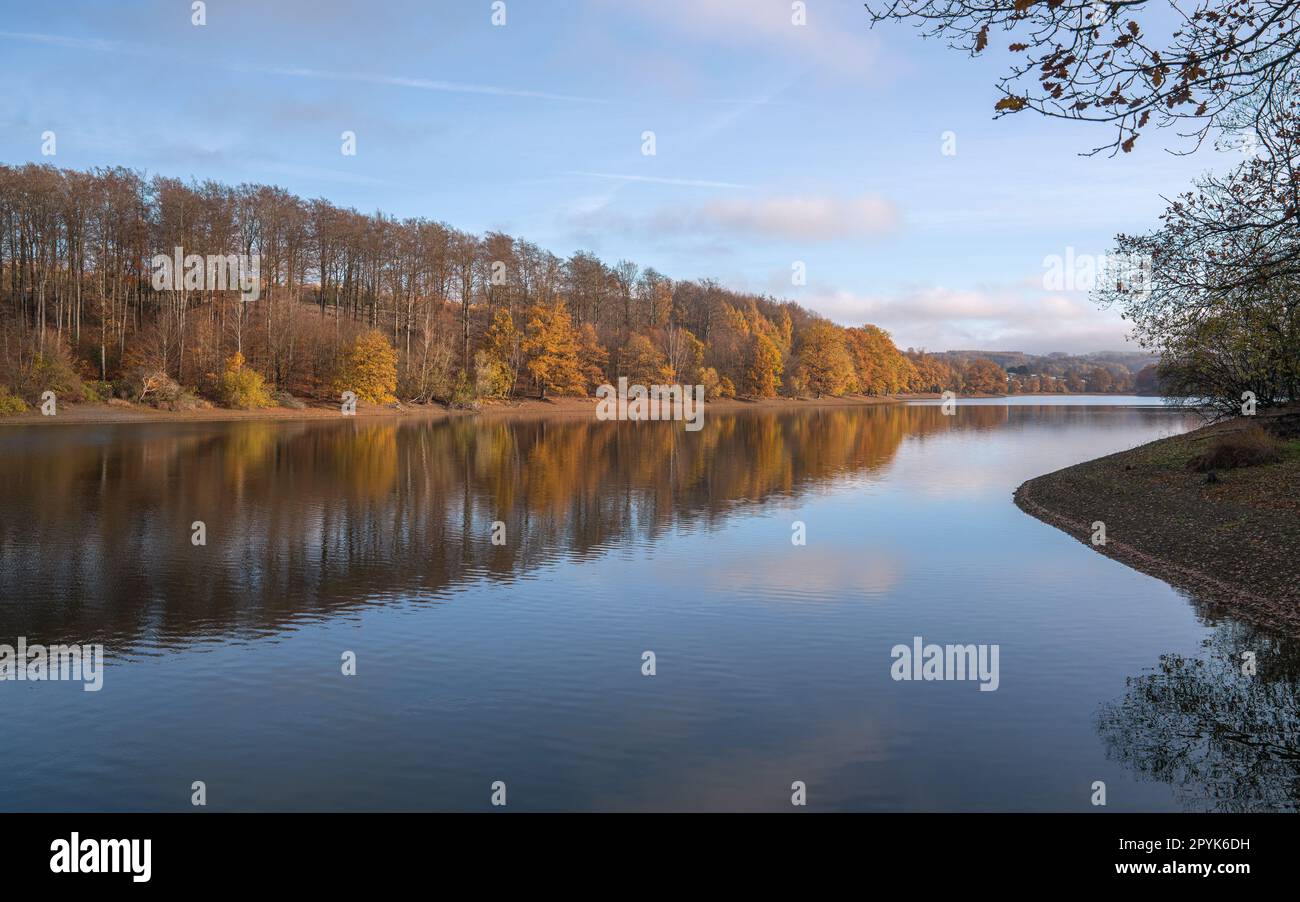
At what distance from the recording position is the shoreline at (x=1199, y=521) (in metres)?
14.1

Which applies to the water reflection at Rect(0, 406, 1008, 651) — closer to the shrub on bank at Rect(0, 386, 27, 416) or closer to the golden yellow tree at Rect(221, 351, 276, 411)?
the shrub on bank at Rect(0, 386, 27, 416)

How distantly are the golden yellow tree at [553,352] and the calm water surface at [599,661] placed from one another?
57.9 meters

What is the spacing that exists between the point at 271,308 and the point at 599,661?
190 feet

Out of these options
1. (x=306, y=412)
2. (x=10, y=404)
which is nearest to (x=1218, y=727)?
(x=10, y=404)

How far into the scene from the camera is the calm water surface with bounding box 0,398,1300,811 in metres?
7.49

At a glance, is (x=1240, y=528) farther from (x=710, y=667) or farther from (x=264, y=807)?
(x=264, y=807)

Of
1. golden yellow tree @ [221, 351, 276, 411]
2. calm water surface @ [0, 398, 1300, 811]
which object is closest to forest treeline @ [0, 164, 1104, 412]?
golden yellow tree @ [221, 351, 276, 411]

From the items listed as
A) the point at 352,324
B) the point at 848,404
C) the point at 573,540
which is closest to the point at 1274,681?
the point at 573,540

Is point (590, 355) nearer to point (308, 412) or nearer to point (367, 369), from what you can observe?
point (367, 369)

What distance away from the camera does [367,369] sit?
6353 cm

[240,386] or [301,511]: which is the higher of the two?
[240,386]
